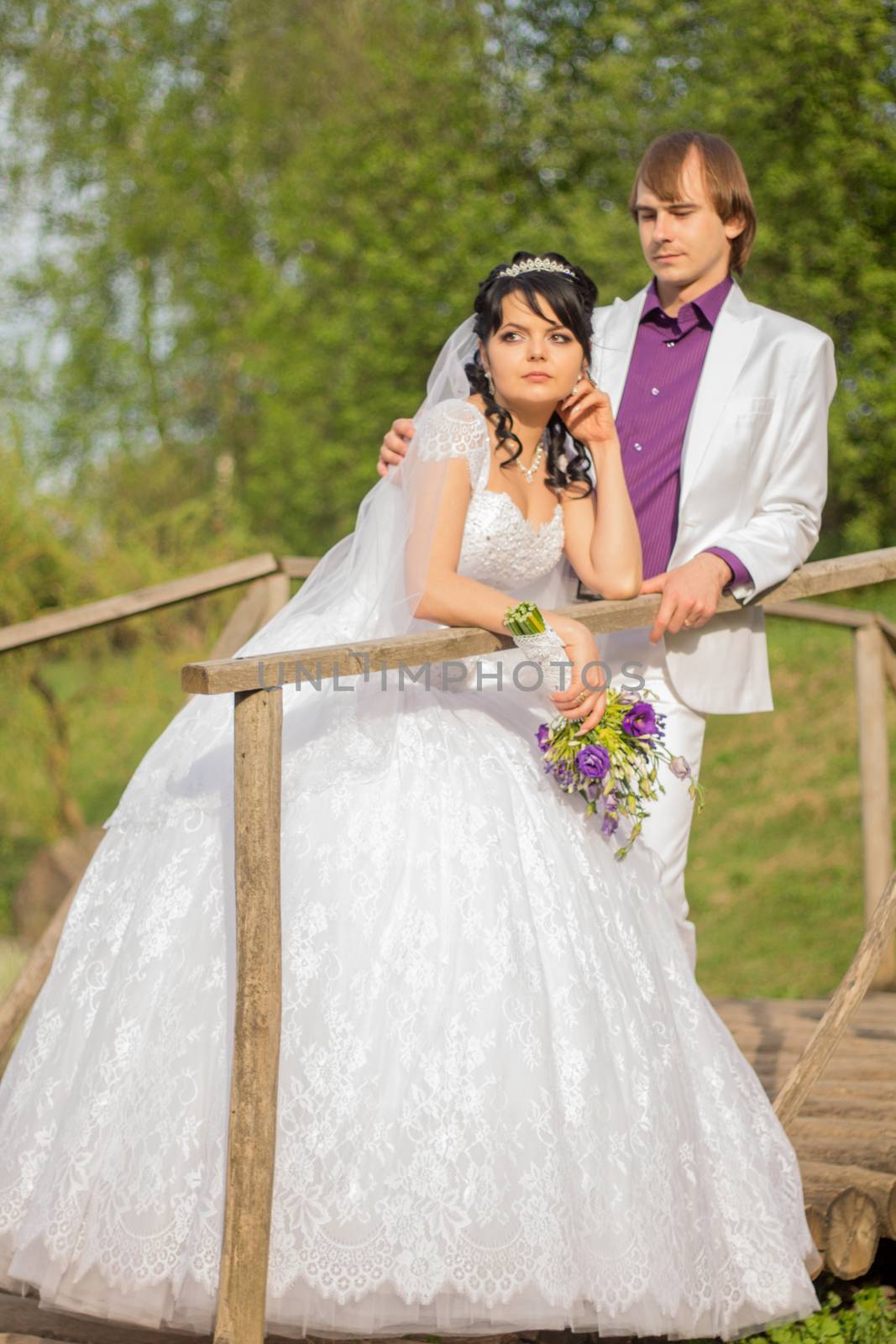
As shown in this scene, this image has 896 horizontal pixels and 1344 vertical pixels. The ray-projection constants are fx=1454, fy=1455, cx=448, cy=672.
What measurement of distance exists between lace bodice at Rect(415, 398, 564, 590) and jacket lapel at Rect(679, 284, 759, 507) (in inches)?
18.1

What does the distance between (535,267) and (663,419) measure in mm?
583

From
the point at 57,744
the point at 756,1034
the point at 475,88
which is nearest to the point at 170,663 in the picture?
the point at 57,744

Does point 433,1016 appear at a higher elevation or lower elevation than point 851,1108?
higher

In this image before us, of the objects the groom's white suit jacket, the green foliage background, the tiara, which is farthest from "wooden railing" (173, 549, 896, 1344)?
the green foliage background

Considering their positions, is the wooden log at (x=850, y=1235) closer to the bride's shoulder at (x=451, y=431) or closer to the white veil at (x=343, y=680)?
the white veil at (x=343, y=680)

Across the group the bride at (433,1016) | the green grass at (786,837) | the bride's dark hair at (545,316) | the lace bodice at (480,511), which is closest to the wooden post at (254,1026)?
the bride at (433,1016)

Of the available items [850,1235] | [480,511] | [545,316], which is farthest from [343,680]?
[850,1235]

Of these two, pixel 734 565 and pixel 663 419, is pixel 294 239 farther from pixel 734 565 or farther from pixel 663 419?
pixel 734 565

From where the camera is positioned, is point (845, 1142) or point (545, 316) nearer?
point (545, 316)

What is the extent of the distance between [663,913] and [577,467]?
0.95 metres

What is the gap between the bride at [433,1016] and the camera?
7.70 ft

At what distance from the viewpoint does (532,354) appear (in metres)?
2.91

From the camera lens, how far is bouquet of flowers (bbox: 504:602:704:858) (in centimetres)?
271

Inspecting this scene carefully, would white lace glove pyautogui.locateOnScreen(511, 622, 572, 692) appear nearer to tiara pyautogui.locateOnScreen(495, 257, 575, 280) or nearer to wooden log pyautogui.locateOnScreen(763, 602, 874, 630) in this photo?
Answer: tiara pyautogui.locateOnScreen(495, 257, 575, 280)
